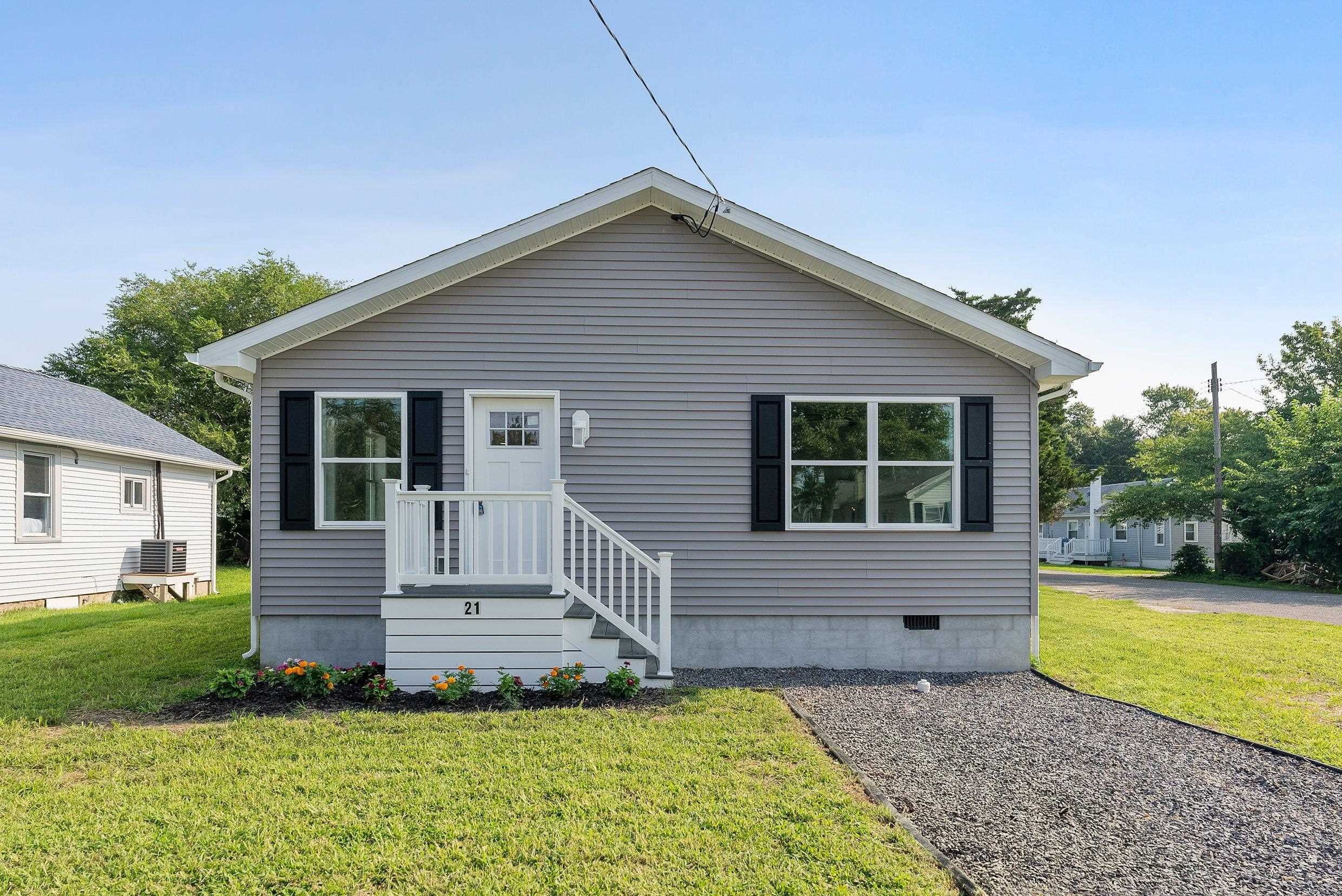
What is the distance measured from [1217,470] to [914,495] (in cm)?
2058

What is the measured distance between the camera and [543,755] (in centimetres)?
449

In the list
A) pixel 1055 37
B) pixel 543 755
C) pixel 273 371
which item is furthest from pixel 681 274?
pixel 1055 37

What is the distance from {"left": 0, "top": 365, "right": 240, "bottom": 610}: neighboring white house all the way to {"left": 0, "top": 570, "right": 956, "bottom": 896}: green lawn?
8010 mm

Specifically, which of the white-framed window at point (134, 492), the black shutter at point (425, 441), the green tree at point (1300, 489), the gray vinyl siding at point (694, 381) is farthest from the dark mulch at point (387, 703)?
the green tree at point (1300, 489)

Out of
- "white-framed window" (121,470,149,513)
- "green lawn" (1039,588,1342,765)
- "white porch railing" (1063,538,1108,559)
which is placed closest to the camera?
"green lawn" (1039,588,1342,765)

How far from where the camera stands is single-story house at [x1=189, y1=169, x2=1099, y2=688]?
707 centimetres

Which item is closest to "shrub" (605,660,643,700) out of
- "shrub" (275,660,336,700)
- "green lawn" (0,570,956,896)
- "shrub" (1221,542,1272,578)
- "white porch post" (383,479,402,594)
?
"green lawn" (0,570,956,896)

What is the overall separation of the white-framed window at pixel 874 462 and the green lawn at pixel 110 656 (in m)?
5.76

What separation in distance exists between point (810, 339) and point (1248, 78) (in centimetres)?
849

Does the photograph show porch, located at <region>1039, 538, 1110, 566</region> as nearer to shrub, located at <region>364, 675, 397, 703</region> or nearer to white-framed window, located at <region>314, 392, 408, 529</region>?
white-framed window, located at <region>314, 392, 408, 529</region>

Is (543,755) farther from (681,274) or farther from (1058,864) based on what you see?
(681,274)

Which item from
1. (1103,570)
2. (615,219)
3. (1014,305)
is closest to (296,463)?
(615,219)

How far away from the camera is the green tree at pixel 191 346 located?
2589 centimetres

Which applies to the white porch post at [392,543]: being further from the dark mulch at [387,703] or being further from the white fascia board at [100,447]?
the white fascia board at [100,447]
